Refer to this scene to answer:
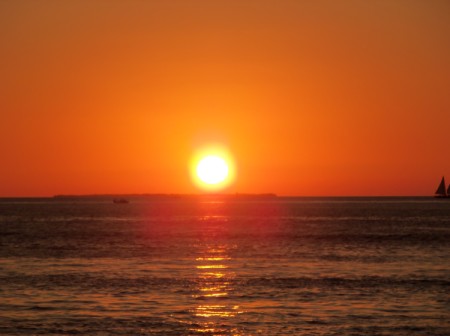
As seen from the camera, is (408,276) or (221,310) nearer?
(221,310)

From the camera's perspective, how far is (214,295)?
129 feet

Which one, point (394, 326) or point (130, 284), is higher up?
point (130, 284)

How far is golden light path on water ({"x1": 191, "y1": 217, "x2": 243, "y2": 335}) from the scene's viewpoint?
31488 millimetres

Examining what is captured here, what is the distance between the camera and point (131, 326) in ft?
102

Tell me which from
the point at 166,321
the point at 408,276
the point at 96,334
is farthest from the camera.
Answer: the point at 408,276

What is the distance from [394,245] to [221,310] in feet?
155

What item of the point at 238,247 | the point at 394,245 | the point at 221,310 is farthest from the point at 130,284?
the point at 394,245

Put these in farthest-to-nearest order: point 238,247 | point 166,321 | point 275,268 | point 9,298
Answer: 1. point 238,247
2. point 275,268
3. point 9,298
4. point 166,321

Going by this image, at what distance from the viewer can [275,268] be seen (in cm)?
5247

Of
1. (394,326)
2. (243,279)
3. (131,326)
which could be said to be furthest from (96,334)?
(243,279)

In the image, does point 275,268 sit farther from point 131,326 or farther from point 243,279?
point 131,326

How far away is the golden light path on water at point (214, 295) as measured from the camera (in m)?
31.5

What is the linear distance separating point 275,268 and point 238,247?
73.3 ft

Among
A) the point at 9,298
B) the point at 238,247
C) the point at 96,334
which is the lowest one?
the point at 96,334
